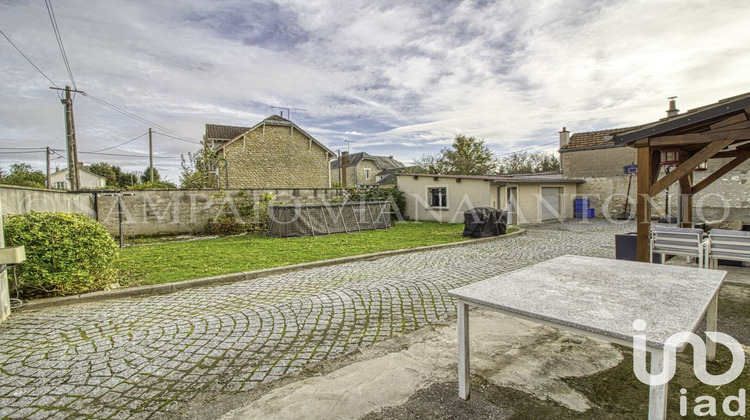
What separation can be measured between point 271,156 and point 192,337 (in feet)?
70.6

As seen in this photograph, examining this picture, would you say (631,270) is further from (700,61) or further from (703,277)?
(700,61)

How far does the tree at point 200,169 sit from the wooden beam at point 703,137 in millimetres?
18686

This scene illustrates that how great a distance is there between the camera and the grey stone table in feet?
4.83

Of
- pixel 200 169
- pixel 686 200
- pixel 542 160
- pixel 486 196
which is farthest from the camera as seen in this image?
pixel 542 160

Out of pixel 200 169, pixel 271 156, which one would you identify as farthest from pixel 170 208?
pixel 271 156

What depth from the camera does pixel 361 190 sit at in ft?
56.4

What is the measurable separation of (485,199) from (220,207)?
37.0ft

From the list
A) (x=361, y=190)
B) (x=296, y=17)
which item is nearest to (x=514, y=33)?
(x=296, y=17)

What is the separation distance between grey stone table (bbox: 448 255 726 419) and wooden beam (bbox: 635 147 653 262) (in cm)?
277

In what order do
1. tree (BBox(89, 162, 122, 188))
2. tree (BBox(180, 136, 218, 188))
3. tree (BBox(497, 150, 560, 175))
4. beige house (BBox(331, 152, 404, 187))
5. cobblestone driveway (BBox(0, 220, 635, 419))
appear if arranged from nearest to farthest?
cobblestone driveway (BBox(0, 220, 635, 419)) < tree (BBox(180, 136, 218, 188)) < tree (BBox(497, 150, 560, 175)) < beige house (BBox(331, 152, 404, 187)) < tree (BBox(89, 162, 122, 188))

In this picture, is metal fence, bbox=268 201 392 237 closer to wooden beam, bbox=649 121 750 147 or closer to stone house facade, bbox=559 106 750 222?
wooden beam, bbox=649 121 750 147

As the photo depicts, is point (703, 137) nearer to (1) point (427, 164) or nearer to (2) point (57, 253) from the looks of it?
(2) point (57, 253)

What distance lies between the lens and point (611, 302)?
1.95m

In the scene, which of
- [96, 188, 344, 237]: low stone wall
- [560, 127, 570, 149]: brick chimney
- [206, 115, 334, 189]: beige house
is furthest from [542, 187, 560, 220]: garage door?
[206, 115, 334, 189]: beige house
